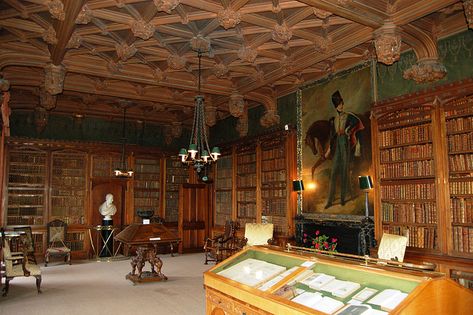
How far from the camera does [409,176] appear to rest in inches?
232

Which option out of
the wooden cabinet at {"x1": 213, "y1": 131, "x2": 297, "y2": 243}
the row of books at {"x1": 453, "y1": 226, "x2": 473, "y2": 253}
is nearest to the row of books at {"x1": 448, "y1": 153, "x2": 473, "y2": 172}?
the row of books at {"x1": 453, "y1": 226, "x2": 473, "y2": 253}

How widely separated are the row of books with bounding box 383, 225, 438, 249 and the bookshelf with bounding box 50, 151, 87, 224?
27.8ft

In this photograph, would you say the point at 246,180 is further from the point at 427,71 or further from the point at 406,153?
the point at 427,71

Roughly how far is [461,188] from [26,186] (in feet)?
33.1

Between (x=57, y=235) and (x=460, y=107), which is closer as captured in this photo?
(x=460, y=107)

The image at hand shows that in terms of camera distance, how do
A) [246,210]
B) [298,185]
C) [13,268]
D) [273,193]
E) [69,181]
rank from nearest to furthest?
[13,268] → [298,185] → [273,193] → [246,210] → [69,181]

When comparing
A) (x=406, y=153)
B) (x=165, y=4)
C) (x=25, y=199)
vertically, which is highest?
(x=165, y=4)

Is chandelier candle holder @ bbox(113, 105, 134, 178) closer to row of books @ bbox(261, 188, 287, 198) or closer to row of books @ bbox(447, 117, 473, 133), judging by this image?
row of books @ bbox(261, 188, 287, 198)

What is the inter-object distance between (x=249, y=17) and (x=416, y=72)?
2.66 meters

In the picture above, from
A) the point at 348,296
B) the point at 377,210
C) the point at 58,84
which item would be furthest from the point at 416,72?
the point at 58,84

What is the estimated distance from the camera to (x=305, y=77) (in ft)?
26.8

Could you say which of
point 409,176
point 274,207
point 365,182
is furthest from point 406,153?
point 274,207

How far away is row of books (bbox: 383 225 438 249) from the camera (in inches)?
217

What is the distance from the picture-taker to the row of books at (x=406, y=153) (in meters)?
5.69
